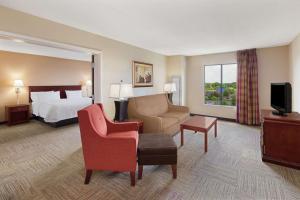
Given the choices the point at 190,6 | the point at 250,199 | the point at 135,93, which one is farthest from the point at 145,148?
the point at 135,93

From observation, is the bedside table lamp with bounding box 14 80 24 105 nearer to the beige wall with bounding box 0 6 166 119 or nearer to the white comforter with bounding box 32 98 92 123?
the white comforter with bounding box 32 98 92 123

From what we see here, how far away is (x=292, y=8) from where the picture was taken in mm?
2393

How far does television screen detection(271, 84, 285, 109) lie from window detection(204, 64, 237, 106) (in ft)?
7.88

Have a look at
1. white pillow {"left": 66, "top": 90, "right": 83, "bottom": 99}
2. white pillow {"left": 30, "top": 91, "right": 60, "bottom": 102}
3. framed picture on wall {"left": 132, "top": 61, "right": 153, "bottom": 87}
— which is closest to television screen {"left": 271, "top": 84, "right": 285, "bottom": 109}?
framed picture on wall {"left": 132, "top": 61, "right": 153, "bottom": 87}

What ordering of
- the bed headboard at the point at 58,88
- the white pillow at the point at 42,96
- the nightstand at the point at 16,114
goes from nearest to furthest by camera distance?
the nightstand at the point at 16,114 < the white pillow at the point at 42,96 < the bed headboard at the point at 58,88

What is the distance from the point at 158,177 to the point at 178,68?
15.2 feet

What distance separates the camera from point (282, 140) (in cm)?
261

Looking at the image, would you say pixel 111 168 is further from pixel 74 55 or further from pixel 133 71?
pixel 74 55

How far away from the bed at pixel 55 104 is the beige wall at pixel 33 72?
10.1 inches

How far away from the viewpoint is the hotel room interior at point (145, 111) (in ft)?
6.93

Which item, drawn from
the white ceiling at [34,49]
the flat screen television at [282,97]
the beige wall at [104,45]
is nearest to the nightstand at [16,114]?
the white ceiling at [34,49]

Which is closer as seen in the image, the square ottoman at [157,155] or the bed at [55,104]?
the square ottoman at [157,155]

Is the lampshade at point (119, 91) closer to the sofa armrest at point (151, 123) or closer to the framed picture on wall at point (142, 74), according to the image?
the sofa armrest at point (151, 123)

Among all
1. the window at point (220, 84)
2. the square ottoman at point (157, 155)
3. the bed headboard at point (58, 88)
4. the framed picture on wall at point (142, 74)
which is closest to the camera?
the square ottoman at point (157, 155)
